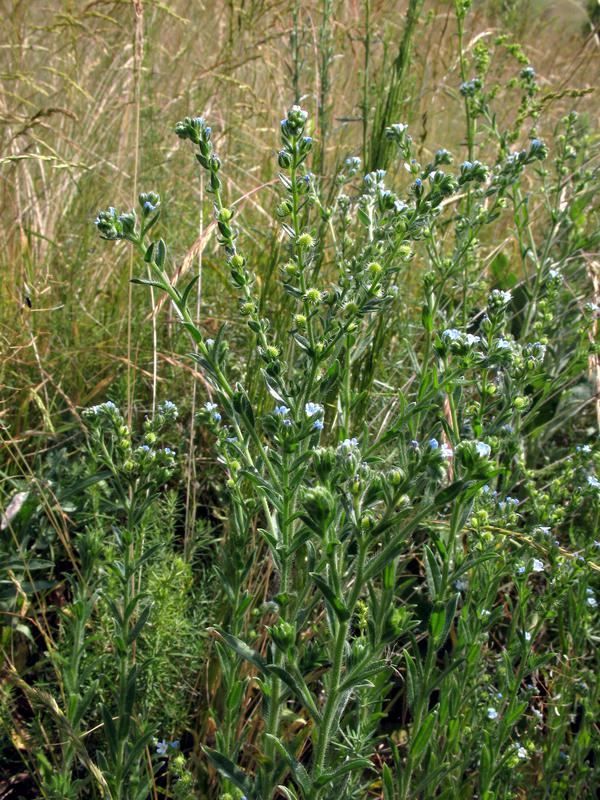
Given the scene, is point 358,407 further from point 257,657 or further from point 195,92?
point 195,92

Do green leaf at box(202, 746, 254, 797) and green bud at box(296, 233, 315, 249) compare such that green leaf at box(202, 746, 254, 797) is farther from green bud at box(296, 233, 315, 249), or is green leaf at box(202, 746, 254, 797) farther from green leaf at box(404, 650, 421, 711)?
green bud at box(296, 233, 315, 249)

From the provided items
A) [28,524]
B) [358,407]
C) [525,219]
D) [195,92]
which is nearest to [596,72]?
[195,92]

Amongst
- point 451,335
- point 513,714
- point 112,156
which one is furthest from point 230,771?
point 112,156

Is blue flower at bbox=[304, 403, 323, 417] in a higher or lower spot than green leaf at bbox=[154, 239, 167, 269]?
lower

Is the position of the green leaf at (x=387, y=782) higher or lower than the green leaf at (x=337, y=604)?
lower

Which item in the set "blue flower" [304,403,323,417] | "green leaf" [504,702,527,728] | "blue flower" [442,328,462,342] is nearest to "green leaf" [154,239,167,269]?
"blue flower" [304,403,323,417]

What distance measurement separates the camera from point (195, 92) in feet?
14.1

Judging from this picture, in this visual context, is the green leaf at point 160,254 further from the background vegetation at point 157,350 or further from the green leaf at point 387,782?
the green leaf at point 387,782

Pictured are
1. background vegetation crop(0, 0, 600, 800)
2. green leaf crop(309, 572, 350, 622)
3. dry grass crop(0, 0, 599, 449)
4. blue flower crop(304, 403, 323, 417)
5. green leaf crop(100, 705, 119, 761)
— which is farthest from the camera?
dry grass crop(0, 0, 599, 449)

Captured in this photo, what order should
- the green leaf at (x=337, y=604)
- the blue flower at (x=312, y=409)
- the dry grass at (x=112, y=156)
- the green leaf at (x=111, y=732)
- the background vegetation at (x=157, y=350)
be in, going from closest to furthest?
the green leaf at (x=337, y=604), the blue flower at (x=312, y=409), the green leaf at (x=111, y=732), the background vegetation at (x=157, y=350), the dry grass at (x=112, y=156)

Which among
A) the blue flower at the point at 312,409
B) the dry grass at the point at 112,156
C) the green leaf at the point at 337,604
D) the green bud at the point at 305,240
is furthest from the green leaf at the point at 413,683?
the dry grass at the point at 112,156

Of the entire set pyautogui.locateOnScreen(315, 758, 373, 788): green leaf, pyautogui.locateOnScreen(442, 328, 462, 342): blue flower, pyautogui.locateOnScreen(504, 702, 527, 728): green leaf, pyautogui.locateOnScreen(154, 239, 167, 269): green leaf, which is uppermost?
pyautogui.locateOnScreen(154, 239, 167, 269): green leaf

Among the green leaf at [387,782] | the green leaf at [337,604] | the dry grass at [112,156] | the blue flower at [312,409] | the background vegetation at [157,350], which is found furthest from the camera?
the dry grass at [112,156]

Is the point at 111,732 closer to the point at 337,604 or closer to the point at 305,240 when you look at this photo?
the point at 337,604
